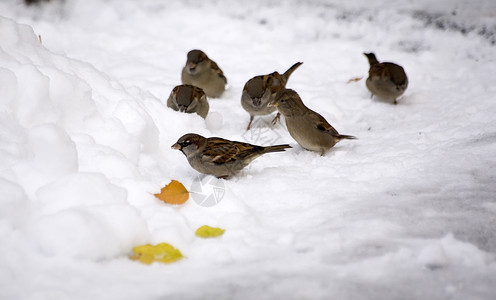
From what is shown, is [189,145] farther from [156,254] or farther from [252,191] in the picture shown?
[156,254]

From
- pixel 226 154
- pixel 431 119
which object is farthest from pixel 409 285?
→ pixel 431 119

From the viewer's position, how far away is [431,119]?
4.77m

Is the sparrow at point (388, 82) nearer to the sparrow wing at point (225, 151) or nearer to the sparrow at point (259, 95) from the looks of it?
the sparrow at point (259, 95)

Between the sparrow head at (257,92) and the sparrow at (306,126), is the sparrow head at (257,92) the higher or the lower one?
the higher one

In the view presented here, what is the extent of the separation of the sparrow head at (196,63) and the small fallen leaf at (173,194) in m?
2.98

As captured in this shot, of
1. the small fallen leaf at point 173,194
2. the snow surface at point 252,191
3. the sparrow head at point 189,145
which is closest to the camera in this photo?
the snow surface at point 252,191

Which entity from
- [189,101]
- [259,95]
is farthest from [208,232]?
[259,95]

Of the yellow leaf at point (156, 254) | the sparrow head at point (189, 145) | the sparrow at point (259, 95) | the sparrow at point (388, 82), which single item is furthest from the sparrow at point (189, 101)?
the yellow leaf at point (156, 254)

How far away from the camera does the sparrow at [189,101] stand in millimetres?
4684

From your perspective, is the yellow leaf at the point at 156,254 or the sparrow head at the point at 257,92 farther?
the sparrow head at the point at 257,92

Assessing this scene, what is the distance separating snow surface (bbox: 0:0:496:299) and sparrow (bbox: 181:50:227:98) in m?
0.21

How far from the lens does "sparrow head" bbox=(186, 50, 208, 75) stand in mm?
5645

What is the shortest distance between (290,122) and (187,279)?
2527 millimetres

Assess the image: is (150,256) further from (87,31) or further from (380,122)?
(87,31)
